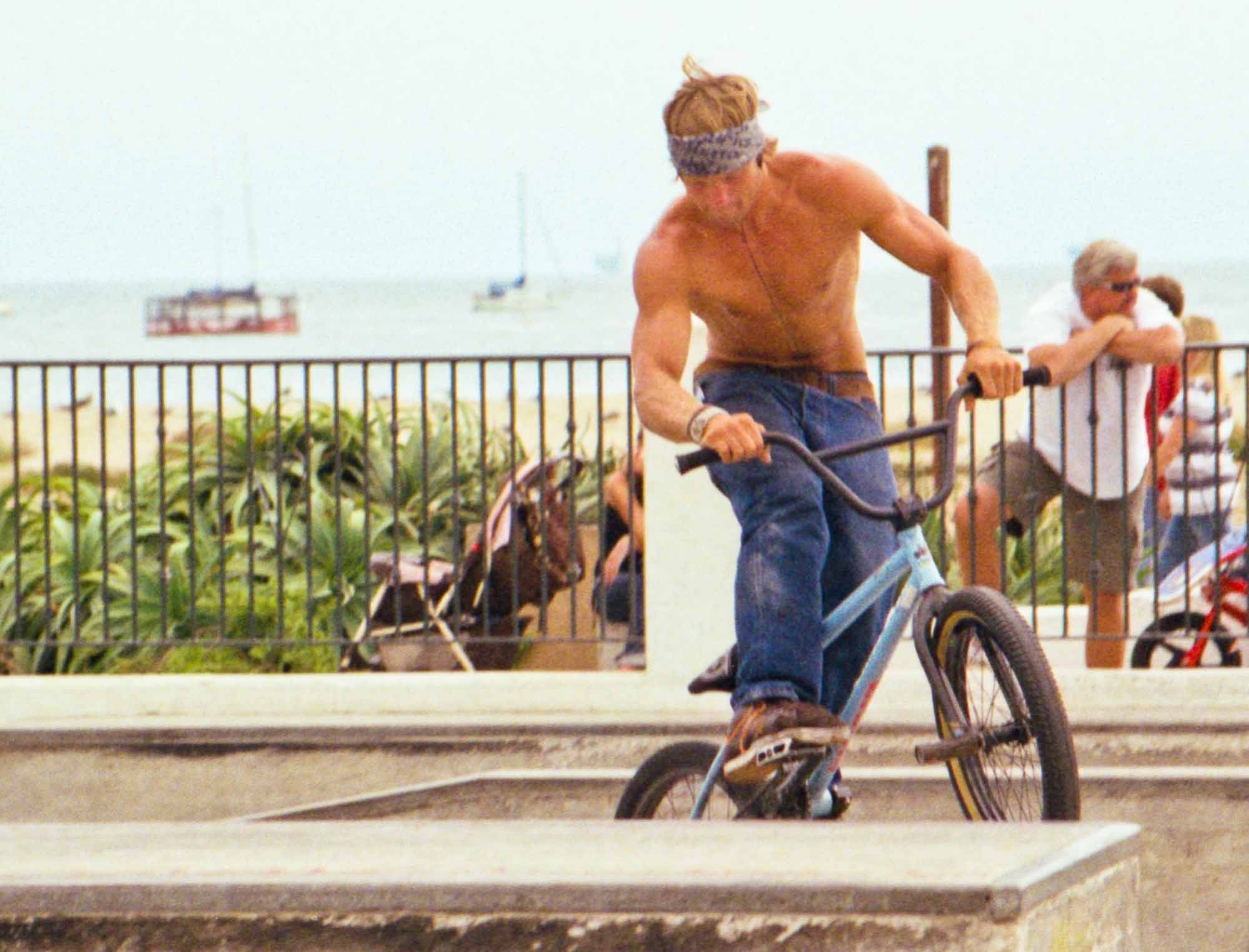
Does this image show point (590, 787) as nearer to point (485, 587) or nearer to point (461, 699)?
point (461, 699)

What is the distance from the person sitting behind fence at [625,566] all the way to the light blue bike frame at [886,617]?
294cm

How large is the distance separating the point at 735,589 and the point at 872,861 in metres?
1.29

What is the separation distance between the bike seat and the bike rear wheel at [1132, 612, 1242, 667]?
11.0 ft

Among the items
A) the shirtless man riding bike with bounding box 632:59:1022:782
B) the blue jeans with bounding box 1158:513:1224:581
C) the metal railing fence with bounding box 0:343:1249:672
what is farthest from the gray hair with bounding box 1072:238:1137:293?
the shirtless man riding bike with bounding box 632:59:1022:782

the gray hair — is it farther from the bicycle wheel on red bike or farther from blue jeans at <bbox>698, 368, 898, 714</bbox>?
the bicycle wheel on red bike

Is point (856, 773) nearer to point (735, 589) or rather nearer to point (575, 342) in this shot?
point (735, 589)

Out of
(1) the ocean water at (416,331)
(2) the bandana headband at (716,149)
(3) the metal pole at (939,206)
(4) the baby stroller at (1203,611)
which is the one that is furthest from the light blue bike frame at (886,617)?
(1) the ocean water at (416,331)

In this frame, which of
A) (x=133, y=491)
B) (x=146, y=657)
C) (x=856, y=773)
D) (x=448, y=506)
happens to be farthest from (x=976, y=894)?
(x=448, y=506)

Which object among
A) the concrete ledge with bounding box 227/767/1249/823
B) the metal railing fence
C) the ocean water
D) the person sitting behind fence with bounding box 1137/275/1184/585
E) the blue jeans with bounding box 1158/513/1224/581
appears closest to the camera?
the concrete ledge with bounding box 227/767/1249/823

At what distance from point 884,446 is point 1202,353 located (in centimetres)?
400

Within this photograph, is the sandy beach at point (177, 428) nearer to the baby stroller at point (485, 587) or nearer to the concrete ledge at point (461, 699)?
the baby stroller at point (485, 587)

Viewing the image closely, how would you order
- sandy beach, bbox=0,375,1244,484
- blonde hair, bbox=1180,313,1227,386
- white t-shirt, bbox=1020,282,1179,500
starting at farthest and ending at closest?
sandy beach, bbox=0,375,1244,484 < blonde hair, bbox=1180,313,1227,386 < white t-shirt, bbox=1020,282,1179,500

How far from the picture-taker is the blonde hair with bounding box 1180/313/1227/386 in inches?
291

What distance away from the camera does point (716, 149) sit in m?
4.05
